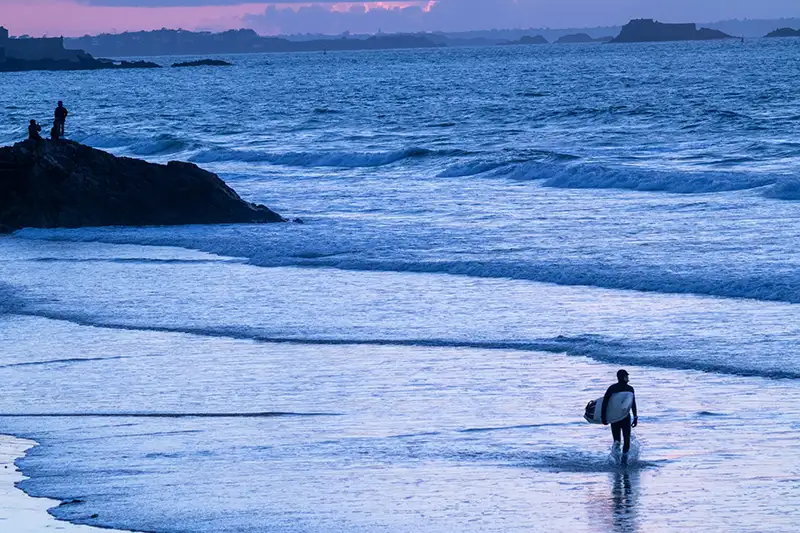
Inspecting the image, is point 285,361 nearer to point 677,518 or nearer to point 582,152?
point 677,518

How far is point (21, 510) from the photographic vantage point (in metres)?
9.15

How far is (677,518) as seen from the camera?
8680mm

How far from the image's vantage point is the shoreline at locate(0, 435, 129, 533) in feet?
28.7

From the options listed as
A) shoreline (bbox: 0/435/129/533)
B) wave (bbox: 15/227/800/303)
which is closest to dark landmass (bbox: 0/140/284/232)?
wave (bbox: 15/227/800/303)

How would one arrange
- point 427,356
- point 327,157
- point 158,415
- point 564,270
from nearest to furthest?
point 158,415, point 427,356, point 564,270, point 327,157

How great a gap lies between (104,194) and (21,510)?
18962 mm

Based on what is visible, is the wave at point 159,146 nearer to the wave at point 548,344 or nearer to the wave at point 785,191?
the wave at point 785,191

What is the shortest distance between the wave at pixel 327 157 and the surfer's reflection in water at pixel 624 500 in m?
32.4

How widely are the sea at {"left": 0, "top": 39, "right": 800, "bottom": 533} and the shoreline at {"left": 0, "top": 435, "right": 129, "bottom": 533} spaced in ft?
0.38

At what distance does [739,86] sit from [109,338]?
65948 millimetres

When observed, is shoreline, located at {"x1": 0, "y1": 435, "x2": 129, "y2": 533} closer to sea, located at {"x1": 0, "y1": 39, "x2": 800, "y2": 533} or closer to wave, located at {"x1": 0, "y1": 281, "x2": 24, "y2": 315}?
sea, located at {"x1": 0, "y1": 39, "x2": 800, "y2": 533}

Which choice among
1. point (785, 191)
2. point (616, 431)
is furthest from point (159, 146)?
point (616, 431)

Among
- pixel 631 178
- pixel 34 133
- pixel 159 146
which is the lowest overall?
pixel 159 146

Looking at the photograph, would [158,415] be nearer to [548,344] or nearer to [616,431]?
[616,431]
